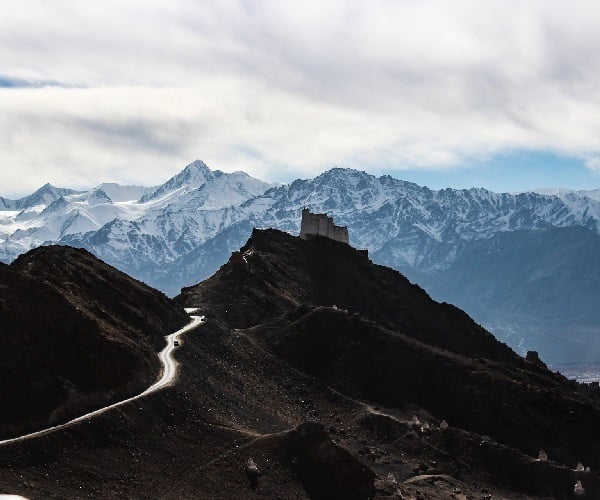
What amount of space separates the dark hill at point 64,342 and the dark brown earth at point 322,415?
3549 mm

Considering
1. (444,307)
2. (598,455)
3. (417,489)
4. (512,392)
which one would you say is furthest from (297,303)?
(417,489)

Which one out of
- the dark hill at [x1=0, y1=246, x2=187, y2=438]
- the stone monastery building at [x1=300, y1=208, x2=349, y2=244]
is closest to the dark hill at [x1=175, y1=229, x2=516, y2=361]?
the stone monastery building at [x1=300, y1=208, x2=349, y2=244]

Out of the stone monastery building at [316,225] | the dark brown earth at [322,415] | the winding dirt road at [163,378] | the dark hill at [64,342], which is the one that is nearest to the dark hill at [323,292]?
the dark brown earth at [322,415]

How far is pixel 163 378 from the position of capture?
3809 inches

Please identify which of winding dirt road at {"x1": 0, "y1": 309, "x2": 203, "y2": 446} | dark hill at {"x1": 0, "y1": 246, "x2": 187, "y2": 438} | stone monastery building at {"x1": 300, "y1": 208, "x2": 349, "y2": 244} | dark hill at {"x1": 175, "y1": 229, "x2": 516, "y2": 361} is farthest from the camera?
stone monastery building at {"x1": 300, "y1": 208, "x2": 349, "y2": 244}

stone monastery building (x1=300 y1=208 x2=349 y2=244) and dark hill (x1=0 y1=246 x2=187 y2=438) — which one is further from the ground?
stone monastery building (x1=300 y1=208 x2=349 y2=244)

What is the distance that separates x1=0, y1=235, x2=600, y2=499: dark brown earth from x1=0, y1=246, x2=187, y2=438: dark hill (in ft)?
11.6

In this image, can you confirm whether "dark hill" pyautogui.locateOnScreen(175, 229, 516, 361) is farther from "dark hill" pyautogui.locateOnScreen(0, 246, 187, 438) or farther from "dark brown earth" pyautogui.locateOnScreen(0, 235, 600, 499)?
"dark hill" pyautogui.locateOnScreen(0, 246, 187, 438)

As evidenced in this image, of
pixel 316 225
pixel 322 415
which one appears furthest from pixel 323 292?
pixel 322 415

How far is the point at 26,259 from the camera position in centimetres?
11856

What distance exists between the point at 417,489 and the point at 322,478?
40.1ft

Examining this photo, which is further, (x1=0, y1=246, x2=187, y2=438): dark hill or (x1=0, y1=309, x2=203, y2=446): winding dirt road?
(x1=0, y1=246, x2=187, y2=438): dark hill

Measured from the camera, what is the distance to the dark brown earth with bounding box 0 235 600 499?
77750 mm

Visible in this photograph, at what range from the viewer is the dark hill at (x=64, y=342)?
266 feet
